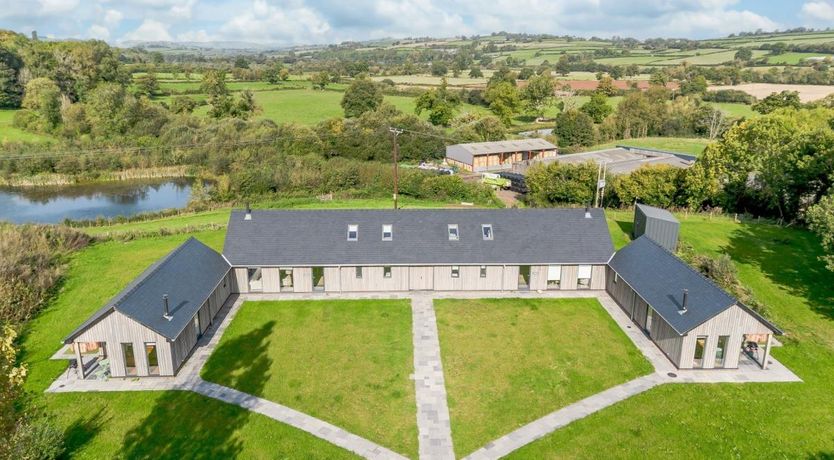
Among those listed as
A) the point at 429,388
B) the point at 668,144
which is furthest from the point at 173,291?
the point at 668,144

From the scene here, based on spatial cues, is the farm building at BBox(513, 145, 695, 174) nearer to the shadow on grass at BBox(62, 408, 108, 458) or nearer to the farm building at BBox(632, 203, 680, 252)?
the farm building at BBox(632, 203, 680, 252)

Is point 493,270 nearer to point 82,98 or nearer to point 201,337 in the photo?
point 201,337

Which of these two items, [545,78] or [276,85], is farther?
[276,85]

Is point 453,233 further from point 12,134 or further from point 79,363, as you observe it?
point 12,134

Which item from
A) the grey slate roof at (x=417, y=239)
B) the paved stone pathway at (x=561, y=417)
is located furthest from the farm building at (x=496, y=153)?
the paved stone pathway at (x=561, y=417)

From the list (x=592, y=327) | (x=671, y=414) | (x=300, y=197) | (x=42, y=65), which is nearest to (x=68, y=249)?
(x=300, y=197)

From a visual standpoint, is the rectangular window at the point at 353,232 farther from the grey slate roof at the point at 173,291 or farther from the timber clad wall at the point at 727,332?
the timber clad wall at the point at 727,332
